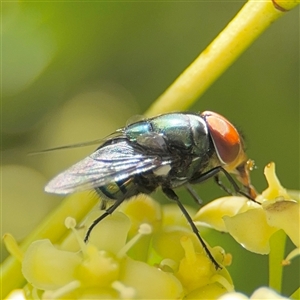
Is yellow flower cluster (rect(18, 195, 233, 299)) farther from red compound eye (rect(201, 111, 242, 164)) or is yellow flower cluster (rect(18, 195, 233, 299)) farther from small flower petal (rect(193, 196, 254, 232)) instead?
red compound eye (rect(201, 111, 242, 164))

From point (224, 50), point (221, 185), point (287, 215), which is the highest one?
point (224, 50)

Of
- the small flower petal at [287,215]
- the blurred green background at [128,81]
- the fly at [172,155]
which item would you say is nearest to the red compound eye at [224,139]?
the fly at [172,155]

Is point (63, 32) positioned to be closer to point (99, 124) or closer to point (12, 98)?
point (12, 98)

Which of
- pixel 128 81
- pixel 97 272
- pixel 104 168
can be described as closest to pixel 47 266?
pixel 97 272

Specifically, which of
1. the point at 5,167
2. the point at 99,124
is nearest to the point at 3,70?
the point at 5,167

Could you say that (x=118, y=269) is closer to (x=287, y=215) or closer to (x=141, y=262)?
(x=141, y=262)

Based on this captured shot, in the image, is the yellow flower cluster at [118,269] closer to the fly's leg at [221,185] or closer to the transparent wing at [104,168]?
the transparent wing at [104,168]

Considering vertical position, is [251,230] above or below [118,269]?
above
